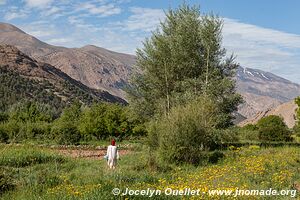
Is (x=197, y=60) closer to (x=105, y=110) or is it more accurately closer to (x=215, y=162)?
(x=215, y=162)

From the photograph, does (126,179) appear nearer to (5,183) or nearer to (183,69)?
(5,183)

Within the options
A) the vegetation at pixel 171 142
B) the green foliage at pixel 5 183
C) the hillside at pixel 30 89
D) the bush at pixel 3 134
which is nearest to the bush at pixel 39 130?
the vegetation at pixel 171 142

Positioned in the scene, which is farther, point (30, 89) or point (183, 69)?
point (30, 89)

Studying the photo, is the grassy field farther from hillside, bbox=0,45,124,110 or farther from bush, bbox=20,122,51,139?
hillside, bbox=0,45,124,110

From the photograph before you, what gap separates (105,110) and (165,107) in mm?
25249

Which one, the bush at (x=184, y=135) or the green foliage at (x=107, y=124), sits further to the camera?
the green foliage at (x=107, y=124)

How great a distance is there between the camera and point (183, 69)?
2558cm

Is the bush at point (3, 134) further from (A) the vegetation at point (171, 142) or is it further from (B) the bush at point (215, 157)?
(B) the bush at point (215, 157)

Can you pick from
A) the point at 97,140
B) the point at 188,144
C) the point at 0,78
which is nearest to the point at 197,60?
the point at 188,144

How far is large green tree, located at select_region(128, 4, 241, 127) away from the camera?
24.6 meters

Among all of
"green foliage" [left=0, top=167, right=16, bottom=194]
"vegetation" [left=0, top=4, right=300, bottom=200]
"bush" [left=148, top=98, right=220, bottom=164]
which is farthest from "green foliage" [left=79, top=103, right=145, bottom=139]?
"green foliage" [left=0, top=167, right=16, bottom=194]

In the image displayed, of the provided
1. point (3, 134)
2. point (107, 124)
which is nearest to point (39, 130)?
point (3, 134)

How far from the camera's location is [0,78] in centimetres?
12431

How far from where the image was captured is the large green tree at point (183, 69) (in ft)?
80.6
